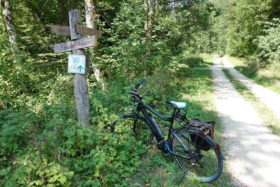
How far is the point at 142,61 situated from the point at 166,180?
17.6 ft

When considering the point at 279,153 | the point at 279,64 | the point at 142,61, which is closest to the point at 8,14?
the point at 142,61

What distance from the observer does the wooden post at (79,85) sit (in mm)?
2930

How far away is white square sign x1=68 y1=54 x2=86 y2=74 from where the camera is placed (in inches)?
117

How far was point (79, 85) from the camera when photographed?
317 cm

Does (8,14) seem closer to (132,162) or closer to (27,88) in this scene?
(27,88)

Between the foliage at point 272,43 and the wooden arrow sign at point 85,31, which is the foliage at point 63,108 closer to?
the wooden arrow sign at point 85,31

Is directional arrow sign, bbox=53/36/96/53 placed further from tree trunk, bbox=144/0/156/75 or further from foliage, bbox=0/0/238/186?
tree trunk, bbox=144/0/156/75

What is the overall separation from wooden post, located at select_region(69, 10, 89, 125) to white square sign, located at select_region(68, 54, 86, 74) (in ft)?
0.35

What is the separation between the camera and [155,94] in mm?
5492

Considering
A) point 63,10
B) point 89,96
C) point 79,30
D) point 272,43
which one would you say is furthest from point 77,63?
point 272,43

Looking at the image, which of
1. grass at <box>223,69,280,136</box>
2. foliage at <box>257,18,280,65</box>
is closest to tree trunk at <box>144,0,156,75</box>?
grass at <box>223,69,280,136</box>

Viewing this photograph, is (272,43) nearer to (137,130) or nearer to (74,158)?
(137,130)

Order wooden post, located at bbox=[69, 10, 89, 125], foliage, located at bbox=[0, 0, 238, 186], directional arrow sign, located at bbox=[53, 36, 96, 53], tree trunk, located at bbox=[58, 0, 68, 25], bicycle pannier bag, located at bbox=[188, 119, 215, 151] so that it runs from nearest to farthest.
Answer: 1. foliage, located at bbox=[0, 0, 238, 186]
2. bicycle pannier bag, located at bbox=[188, 119, 215, 151]
3. directional arrow sign, located at bbox=[53, 36, 96, 53]
4. wooden post, located at bbox=[69, 10, 89, 125]
5. tree trunk, located at bbox=[58, 0, 68, 25]

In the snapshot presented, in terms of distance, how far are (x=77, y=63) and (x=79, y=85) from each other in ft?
1.37
